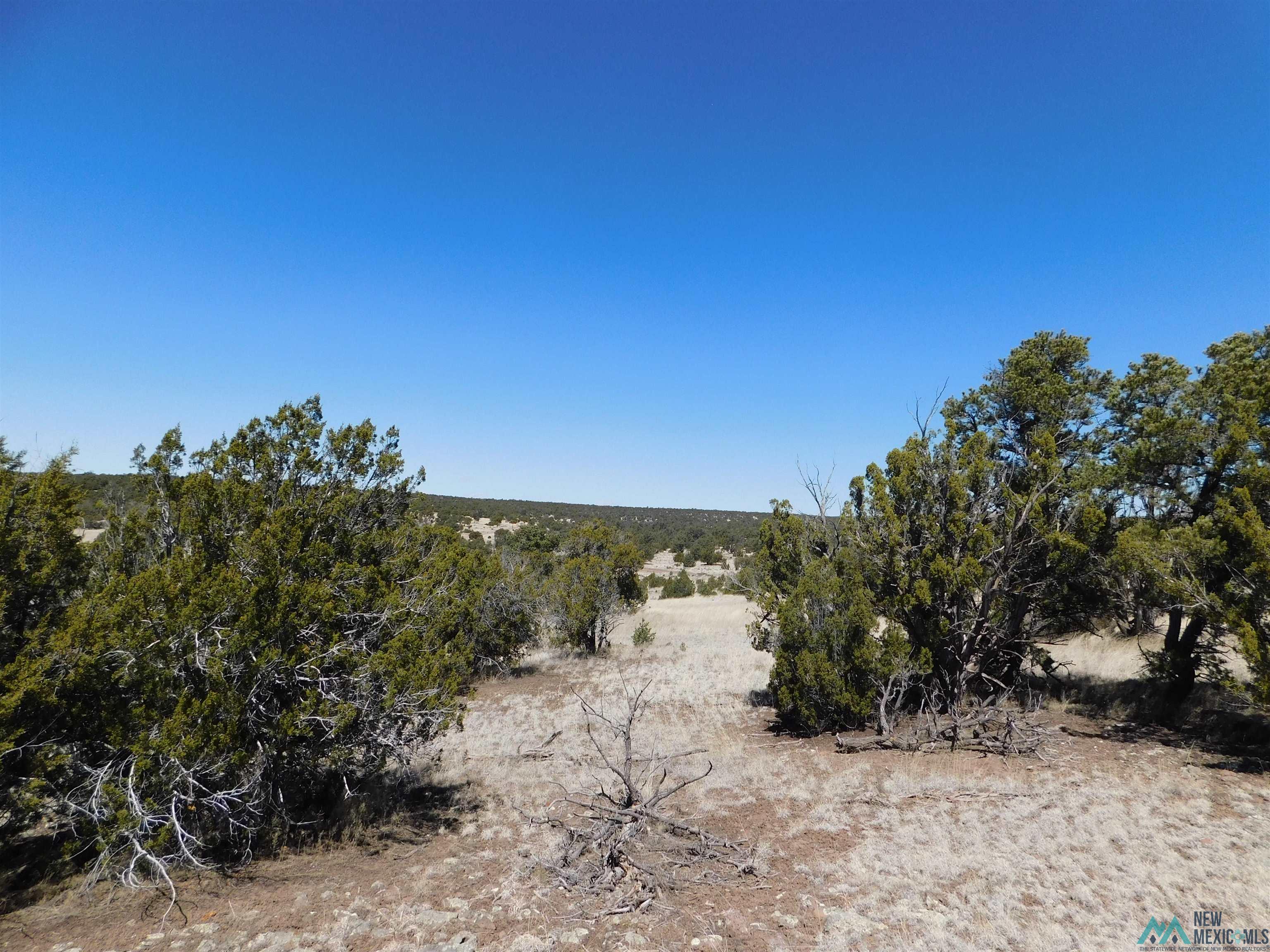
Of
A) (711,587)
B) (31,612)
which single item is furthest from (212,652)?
(711,587)

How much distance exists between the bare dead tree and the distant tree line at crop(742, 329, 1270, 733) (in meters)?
4.88

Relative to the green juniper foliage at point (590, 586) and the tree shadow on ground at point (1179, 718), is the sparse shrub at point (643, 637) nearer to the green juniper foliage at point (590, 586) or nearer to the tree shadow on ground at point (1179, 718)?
the green juniper foliage at point (590, 586)

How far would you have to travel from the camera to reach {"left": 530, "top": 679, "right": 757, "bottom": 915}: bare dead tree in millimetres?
6605

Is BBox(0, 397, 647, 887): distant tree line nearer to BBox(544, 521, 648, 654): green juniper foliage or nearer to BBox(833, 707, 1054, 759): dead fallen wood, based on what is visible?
BBox(833, 707, 1054, 759): dead fallen wood

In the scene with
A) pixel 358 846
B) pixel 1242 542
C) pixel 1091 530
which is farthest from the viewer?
pixel 1091 530

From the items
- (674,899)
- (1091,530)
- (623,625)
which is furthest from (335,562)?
(623,625)

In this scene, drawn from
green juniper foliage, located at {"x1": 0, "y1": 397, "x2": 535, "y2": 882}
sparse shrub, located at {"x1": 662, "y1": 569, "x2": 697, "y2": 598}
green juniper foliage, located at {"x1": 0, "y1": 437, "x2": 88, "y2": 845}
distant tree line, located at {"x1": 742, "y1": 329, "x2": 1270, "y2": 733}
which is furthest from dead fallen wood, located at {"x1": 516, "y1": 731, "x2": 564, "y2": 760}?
sparse shrub, located at {"x1": 662, "y1": 569, "x2": 697, "y2": 598}

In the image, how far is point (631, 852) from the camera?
7.34 meters

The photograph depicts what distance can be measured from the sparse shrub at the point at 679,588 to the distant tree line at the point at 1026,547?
2480cm

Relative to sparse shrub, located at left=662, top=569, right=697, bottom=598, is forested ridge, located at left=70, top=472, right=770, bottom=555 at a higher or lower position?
higher

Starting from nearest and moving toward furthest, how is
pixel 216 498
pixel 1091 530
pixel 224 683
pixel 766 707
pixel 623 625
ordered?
1. pixel 224 683
2. pixel 216 498
3. pixel 1091 530
4. pixel 766 707
5. pixel 623 625

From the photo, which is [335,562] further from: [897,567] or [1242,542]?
[1242,542]

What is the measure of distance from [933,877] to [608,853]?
11.6ft

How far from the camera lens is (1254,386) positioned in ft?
31.6
